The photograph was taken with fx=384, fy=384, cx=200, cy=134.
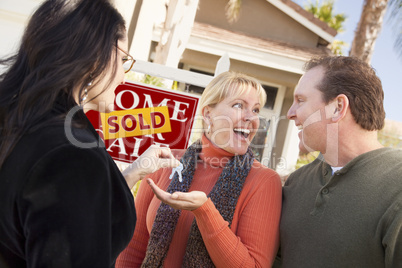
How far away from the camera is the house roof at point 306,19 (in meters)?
10.4

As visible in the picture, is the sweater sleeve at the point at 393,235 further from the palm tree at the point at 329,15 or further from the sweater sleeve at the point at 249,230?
the palm tree at the point at 329,15

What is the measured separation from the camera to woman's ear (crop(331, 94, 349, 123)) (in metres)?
2.00

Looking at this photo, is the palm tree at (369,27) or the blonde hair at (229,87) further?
the palm tree at (369,27)

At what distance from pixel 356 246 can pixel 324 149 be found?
1.84ft

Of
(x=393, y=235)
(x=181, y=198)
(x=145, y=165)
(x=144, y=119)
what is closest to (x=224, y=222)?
(x=181, y=198)

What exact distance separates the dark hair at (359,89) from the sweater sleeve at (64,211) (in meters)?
1.42

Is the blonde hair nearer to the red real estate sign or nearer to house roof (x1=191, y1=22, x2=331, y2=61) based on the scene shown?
the red real estate sign

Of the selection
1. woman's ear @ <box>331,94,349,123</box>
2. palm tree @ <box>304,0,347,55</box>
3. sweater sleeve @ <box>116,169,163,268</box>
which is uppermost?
palm tree @ <box>304,0,347,55</box>

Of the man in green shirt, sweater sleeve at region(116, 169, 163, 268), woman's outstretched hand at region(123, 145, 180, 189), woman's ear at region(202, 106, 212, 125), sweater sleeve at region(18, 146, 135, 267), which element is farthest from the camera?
woman's ear at region(202, 106, 212, 125)

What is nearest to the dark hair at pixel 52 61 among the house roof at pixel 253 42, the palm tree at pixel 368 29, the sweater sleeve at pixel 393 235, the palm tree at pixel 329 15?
the sweater sleeve at pixel 393 235

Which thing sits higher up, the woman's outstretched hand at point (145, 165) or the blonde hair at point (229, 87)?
the blonde hair at point (229, 87)

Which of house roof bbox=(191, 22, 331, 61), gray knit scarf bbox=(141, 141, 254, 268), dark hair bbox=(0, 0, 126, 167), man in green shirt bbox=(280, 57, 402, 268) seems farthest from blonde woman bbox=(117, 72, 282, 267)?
house roof bbox=(191, 22, 331, 61)

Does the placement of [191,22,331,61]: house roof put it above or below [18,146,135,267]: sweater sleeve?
above

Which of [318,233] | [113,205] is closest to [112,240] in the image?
[113,205]
